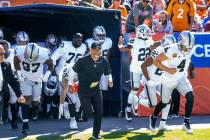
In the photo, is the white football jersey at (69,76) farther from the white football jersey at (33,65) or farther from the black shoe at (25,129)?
the black shoe at (25,129)

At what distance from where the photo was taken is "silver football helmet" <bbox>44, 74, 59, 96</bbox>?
495 inches

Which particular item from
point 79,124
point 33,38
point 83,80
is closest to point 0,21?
point 33,38

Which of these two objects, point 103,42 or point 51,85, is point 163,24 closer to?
point 103,42

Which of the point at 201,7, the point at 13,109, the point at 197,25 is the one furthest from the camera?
the point at 201,7

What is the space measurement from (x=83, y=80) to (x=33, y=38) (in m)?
3.87

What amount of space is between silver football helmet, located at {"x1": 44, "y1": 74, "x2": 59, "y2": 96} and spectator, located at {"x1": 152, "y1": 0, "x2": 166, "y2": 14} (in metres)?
3.29

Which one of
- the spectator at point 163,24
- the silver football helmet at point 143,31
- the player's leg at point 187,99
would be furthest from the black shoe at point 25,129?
the spectator at point 163,24

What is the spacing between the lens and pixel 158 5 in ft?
47.0

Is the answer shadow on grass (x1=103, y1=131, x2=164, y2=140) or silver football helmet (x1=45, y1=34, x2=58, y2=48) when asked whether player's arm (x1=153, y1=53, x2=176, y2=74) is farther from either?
silver football helmet (x1=45, y1=34, x2=58, y2=48)

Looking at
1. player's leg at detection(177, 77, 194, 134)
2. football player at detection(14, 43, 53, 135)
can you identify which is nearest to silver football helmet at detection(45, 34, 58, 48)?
football player at detection(14, 43, 53, 135)

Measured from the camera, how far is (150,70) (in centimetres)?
1184

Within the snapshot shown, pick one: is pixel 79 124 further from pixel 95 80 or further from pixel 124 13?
pixel 124 13

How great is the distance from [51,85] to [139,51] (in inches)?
78.8

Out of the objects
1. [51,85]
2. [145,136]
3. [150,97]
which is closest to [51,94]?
[51,85]
